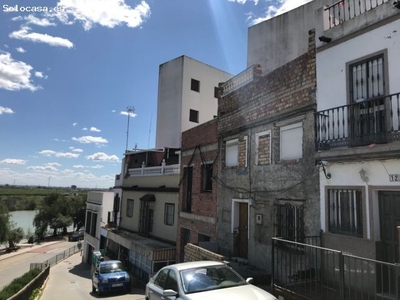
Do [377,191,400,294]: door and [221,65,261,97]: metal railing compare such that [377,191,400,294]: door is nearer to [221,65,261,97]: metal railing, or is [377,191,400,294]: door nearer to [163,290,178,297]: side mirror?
[163,290,178,297]: side mirror

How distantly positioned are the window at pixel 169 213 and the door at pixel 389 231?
14276mm

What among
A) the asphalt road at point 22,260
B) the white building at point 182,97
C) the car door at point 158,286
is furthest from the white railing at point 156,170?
the asphalt road at point 22,260

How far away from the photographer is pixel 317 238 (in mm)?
7648

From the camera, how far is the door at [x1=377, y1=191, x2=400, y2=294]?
621 centimetres

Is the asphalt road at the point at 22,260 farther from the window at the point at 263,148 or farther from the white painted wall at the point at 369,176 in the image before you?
the white painted wall at the point at 369,176

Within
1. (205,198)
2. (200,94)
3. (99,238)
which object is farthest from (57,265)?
(205,198)

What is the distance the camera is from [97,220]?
3167 centimetres

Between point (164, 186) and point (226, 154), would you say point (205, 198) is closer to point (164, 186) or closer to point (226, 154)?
point (226, 154)

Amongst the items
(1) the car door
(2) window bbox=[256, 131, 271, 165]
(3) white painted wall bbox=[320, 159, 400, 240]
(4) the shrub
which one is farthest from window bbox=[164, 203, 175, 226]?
(3) white painted wall bbox=[320, 159, 400, 240]

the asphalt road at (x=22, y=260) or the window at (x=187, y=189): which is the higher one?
the window at (x=187, y=189)

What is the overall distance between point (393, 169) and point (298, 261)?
3595mm

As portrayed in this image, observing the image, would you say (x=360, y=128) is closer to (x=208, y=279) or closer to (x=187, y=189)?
(x=208, y=279)

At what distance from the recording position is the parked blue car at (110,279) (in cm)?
1662

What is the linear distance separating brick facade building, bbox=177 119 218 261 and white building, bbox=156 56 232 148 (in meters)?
11.4
